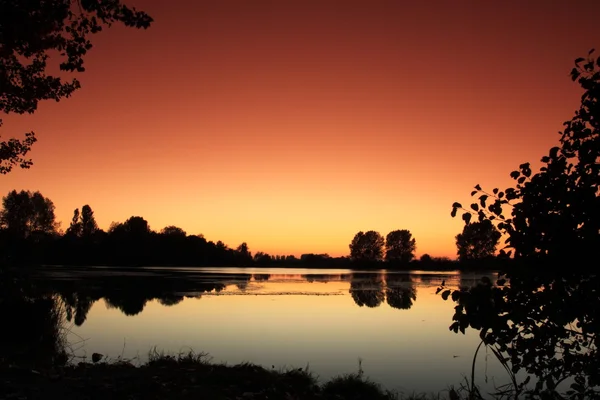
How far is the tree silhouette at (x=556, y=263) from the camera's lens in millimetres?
5136

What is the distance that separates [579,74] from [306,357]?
1283 cm

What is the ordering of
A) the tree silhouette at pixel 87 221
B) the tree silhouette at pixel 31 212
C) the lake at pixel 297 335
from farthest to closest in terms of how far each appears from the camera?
the tree silhouette at pixel 87 221 → the tree silhouette at pixel 31 212 → the lake at pixel 297 335

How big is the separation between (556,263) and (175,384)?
26.1 ft

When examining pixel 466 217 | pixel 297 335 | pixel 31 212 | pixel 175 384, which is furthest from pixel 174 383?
pixel 31 212

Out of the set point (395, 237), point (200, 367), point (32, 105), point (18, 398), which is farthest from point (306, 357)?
point (395, 237)

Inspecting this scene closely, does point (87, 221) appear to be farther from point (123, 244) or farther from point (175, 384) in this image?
point (175, 384)

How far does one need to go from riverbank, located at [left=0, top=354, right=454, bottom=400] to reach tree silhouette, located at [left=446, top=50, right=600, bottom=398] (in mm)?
5806

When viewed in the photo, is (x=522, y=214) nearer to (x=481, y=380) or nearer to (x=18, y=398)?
(x=18, y=398)

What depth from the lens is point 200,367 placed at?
40.1 feet

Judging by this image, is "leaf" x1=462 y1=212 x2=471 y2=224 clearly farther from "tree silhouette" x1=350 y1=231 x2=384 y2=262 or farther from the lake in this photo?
"tree silhouette" x1=350 y1=231 x2=384 y2=262

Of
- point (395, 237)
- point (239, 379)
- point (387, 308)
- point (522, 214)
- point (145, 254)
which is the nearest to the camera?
point (522, 214)

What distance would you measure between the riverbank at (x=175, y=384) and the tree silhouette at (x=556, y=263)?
19.0ft

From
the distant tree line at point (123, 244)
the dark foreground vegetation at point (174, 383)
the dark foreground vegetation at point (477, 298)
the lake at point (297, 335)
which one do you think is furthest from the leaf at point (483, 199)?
the distant tree line at point (123, 244)

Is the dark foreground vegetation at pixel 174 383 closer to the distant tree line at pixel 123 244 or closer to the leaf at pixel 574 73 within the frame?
the leaf at pixel 574 73
